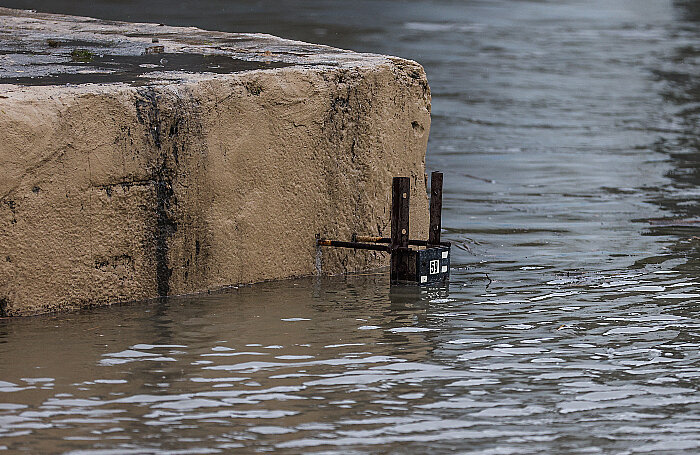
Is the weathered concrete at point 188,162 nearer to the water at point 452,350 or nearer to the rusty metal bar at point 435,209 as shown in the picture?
the water at point 452,350

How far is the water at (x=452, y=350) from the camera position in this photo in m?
3.56

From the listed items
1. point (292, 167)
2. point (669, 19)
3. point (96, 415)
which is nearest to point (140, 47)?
point (292, 167)

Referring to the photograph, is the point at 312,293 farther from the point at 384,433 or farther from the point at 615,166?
the point at 615,166

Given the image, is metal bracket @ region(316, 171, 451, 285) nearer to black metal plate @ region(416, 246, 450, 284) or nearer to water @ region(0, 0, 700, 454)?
black metal plate @ region(416, 246, 450, 284)

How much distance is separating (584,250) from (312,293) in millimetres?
1738

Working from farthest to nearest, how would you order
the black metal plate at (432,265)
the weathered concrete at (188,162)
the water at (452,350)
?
the black metal plate at (432,265), the weathered concrete at (188,162), the water at (452,350)

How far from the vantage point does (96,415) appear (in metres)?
3.67

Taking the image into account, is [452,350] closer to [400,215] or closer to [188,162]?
[400,215]

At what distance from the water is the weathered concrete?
0.17 m

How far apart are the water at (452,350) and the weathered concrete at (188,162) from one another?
0.57 feet

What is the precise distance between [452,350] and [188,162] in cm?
150

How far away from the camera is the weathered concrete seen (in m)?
4.82

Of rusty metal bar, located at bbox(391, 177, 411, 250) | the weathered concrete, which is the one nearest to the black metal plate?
rusty metal bar, located at bbox(391, 177, 411, 250)

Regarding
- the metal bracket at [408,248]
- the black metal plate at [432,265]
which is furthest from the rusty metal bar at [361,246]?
the black metal plate at [432,265]
